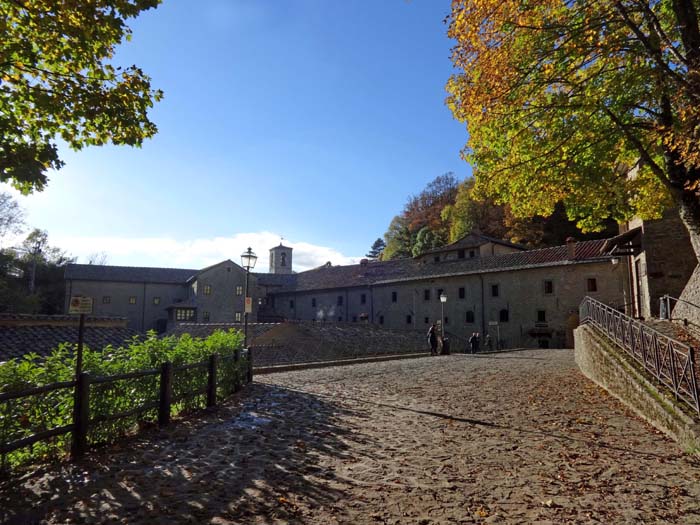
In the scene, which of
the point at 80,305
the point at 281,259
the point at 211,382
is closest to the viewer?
the point at 80,305

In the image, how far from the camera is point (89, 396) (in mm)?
6047

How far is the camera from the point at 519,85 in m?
8.48

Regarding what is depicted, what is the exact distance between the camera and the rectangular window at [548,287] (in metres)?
33.8

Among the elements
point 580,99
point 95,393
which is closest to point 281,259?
point 580,99

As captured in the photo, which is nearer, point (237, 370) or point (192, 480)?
point (192, 480)

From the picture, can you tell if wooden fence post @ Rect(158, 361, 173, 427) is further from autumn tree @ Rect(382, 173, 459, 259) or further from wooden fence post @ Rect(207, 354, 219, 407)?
autumn tree @ Rect(382, 173, 459, 259)

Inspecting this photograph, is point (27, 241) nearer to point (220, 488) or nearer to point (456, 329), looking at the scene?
point (456, 329)

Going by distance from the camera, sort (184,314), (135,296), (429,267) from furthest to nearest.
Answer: (135,296), (184,314), (429,267)

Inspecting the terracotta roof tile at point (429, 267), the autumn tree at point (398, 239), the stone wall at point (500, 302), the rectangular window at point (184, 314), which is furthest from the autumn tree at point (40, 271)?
the autumn tree at point (398, 239)

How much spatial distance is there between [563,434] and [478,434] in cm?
135

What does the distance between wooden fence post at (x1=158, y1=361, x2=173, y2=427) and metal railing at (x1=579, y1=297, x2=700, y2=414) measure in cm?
836

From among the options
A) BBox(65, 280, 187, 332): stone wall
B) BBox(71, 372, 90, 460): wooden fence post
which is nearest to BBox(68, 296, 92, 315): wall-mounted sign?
BBox(71, 372, 90, 460): wooden fence post

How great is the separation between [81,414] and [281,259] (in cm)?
7622

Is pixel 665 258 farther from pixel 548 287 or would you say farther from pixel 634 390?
pixel 548 287
